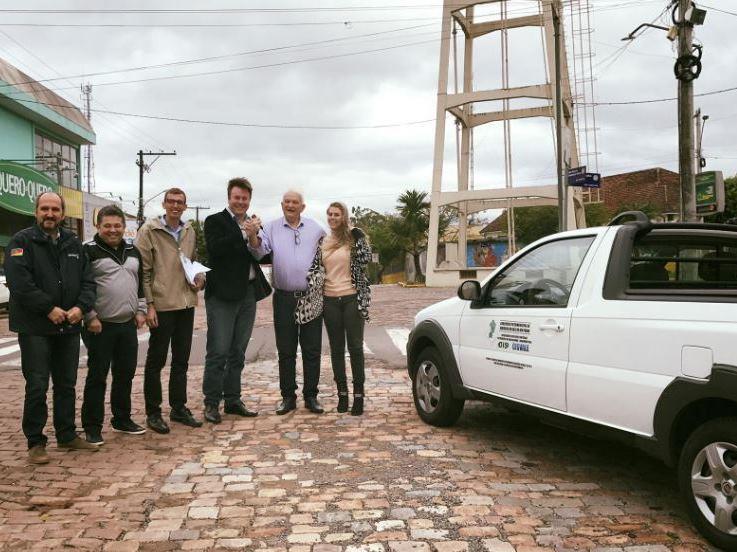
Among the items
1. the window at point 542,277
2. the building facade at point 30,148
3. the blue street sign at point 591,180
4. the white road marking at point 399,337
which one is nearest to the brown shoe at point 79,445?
the window at point 542,277

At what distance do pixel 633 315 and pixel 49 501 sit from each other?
11.6ft

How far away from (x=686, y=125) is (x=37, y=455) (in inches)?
468

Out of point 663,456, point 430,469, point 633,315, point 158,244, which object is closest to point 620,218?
point 633,315

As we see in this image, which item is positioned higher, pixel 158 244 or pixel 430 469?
pixel 158 244

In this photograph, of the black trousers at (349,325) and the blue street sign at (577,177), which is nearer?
the black trousers at (349,325)

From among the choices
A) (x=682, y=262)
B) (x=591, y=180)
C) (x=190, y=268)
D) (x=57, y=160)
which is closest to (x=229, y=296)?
(x=190, y=268)

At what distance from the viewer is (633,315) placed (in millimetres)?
3732

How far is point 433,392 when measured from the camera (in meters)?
5.90

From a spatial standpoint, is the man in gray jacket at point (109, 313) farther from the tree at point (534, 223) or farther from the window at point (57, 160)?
the tree at point (534, 223)

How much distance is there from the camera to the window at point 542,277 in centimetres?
444

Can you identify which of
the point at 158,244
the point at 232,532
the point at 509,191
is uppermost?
the point at 509,191

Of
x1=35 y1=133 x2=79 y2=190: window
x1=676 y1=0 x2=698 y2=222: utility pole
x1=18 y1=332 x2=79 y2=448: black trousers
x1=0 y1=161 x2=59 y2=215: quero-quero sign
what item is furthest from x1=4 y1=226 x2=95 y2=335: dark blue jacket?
x1=35 y1=133 x2=79 y2=190: window

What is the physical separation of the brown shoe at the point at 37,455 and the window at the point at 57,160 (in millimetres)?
28380

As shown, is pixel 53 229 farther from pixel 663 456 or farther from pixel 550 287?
pixel 663 456
